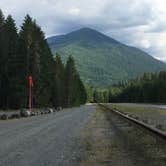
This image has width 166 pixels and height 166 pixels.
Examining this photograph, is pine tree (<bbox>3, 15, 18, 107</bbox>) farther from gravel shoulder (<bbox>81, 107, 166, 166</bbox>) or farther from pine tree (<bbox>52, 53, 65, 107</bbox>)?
gravel shoulder (<bbox>81, 107, 166, 166</bbox>)

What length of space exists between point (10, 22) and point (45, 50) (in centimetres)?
1281

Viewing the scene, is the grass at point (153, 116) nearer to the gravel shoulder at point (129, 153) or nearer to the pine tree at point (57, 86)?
the gravel shoulder at point (129, 153)

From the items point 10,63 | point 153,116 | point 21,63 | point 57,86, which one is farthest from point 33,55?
point 153,116

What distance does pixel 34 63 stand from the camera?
76.9 meters

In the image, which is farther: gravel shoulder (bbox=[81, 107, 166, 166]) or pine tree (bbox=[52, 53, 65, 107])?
pine tree (bbox=[52, 53, 65, 107])

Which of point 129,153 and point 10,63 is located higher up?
point 10,63

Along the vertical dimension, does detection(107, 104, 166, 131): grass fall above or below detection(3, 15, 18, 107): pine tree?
below

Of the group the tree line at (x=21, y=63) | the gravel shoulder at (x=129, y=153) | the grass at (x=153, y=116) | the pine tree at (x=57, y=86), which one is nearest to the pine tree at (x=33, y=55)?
the tree line at (x=21, y=63)

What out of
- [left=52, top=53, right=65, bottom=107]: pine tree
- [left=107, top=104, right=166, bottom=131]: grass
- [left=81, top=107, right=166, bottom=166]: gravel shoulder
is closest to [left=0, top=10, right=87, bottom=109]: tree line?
[left=107, top=104, right=166, bottom=131]: grass

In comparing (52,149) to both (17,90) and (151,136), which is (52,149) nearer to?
(151,136)

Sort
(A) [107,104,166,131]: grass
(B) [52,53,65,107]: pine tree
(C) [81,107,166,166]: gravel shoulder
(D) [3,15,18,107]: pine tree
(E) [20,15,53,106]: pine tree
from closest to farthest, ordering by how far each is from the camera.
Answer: (C) [81,107,166,166]: gravel shoulder → (A) [107,104,166,131]: grass → (D) [3,15,18,107]: pine tree → (E) [20,15,53,106]: pine tree → (B) [52,53,65,107]: pine tree

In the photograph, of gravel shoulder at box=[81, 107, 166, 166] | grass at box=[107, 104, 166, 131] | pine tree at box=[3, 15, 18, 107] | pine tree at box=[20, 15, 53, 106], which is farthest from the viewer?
pine tree at box=[20, 15, 53, 106]

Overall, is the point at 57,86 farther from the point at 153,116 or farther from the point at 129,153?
the point at 129,153

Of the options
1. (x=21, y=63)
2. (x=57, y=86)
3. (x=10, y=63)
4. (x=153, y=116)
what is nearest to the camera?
(x=153, y=116)
